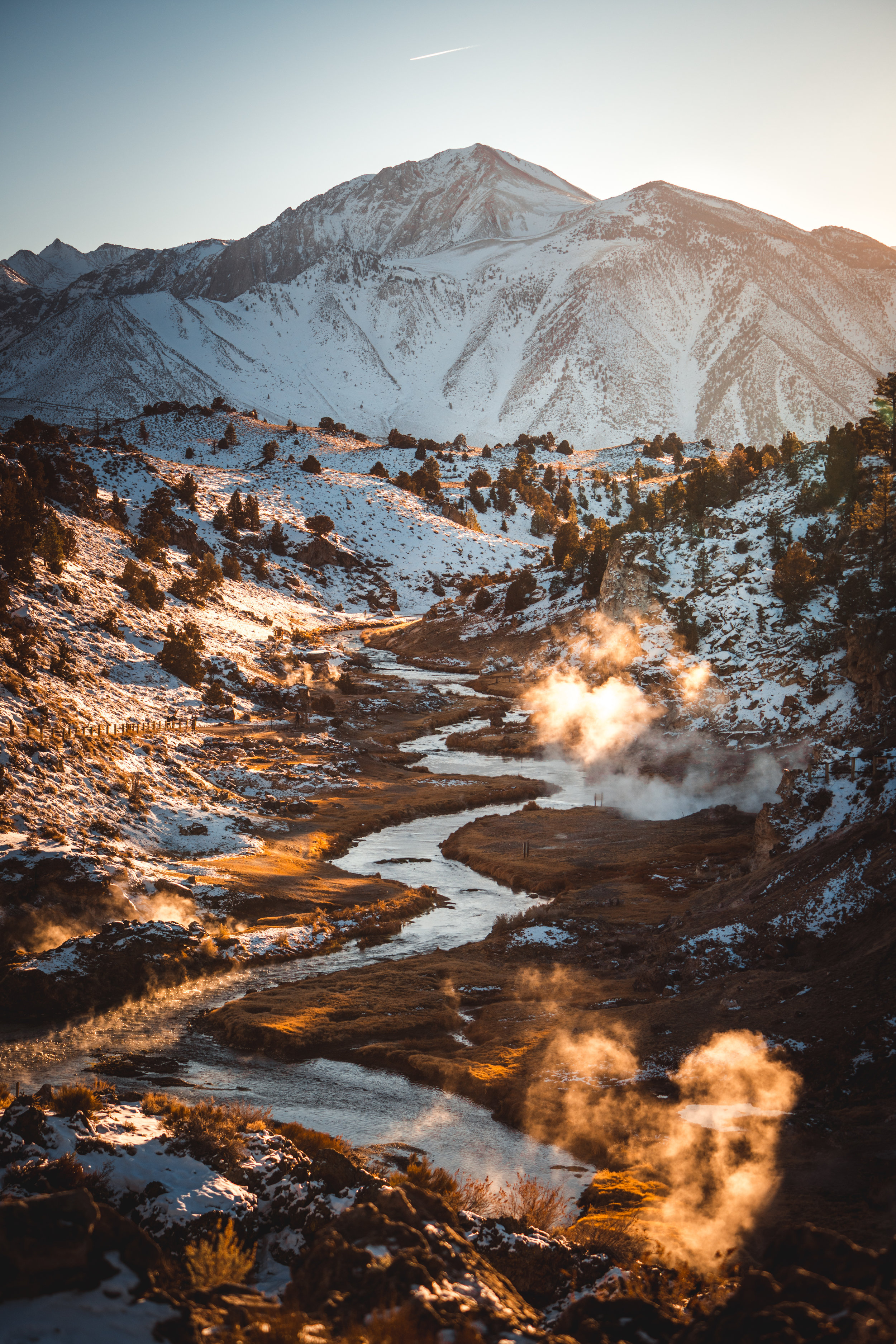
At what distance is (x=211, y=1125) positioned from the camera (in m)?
15.6

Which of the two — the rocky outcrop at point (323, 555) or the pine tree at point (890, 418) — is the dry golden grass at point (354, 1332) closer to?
the pine tree at point (890, 418)

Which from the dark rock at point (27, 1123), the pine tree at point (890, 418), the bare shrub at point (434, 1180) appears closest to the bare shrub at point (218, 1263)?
the dark rock at point (27, 1123)

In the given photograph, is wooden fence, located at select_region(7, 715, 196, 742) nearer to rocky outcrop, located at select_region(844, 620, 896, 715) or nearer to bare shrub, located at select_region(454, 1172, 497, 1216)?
bare shrub, located at select_region(454, 1172, 497, 1216)

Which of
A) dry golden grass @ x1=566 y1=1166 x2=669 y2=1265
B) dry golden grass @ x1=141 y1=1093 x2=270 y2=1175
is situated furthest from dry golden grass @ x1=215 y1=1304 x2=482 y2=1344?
dry golden grass @ x1=566 y1=1166 x2=669 y2=1265

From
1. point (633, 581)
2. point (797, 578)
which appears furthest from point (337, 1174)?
point (633, 581)

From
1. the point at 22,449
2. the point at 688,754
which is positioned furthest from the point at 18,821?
the point at 22,449

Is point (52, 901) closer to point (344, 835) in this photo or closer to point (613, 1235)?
point (344, 835)

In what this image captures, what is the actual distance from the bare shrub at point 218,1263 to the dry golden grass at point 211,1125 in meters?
2.45

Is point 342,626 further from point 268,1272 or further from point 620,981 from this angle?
point 268,1272

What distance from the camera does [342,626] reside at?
4545 inches

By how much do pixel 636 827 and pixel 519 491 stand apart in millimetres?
137496

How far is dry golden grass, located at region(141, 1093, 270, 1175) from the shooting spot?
14273mm

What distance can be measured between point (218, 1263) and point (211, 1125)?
4.70m

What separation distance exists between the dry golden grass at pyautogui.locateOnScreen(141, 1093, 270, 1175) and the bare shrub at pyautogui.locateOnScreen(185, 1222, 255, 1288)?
245 centimetres
